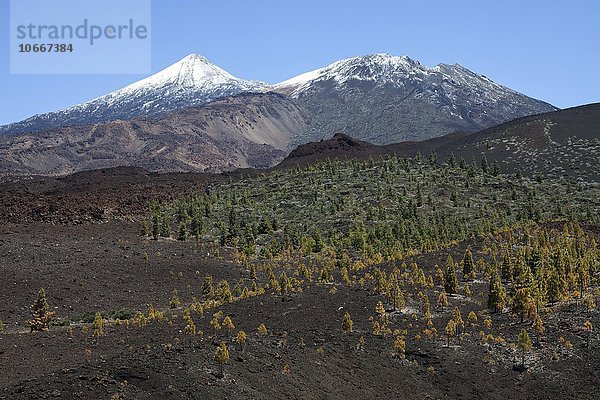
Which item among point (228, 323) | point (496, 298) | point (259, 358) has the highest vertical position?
point (228, 323)

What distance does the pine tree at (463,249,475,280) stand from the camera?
4197cm

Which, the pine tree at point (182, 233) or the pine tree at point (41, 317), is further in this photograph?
the pine tree at point (182, 233)

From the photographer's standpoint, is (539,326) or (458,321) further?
(458,321)

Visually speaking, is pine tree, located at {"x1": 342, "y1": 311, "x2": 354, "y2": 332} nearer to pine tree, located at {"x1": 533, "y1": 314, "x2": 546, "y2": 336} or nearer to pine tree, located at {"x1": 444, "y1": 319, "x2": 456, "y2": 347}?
pine tree, located at {"x1": 444, "y1": 319, "x2": 456, "y2": 347}

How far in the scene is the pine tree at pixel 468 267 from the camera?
42.0 m

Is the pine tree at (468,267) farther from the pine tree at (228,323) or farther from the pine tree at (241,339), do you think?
the pine tree at (241,339)

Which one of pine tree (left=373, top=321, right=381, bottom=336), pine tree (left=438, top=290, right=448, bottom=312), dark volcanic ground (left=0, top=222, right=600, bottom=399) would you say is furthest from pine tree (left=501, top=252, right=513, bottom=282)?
pine tree (left=373, top=321, right=381, bottom=336)

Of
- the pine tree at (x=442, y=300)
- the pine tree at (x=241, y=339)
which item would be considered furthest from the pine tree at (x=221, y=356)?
the pine tree at (x=442, y=300)

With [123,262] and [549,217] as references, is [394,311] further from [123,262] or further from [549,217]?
[549,217]

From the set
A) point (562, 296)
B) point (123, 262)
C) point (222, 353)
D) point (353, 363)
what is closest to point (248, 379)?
point (222, 353)

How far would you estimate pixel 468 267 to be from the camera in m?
42.3

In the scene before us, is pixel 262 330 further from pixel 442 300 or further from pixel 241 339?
pixel 442 300

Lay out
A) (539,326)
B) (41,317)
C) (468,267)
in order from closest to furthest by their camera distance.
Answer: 1. (539,326)
2. (41,317)
3. (468,267)

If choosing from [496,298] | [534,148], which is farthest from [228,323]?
[534,148]
